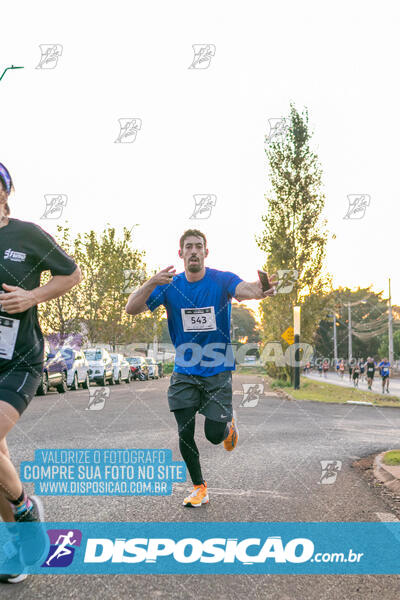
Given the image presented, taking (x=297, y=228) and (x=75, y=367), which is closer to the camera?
(x=75, y=367)

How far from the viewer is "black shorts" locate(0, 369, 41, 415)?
3.09 meters

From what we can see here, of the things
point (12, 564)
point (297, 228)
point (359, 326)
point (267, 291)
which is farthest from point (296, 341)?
point (359, 326)

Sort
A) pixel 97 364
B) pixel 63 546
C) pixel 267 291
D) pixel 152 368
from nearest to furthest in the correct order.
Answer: pixel 63 546 < pixel 267 291 < pixel 97 364 < pixel 152 368

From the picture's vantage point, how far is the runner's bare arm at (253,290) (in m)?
4.56

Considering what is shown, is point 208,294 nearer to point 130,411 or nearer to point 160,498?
point 160,498

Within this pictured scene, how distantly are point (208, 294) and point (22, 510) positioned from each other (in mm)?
2365

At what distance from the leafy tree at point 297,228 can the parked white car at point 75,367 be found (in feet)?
39.7

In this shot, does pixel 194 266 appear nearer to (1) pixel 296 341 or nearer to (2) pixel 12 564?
(2) pixel 12 564

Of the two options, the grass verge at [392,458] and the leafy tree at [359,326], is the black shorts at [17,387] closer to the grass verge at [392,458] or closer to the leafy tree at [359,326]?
the grass verge at [392,458]

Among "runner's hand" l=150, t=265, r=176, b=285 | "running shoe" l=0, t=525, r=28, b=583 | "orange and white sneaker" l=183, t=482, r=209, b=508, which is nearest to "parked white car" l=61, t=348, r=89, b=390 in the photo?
"orange and white sneaker" l=183, t=482, r=209, b=508

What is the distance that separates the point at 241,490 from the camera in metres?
5.68

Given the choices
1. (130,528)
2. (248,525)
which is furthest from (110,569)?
(248,525)

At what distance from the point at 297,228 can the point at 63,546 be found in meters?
29.6

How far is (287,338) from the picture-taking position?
2795 cm
